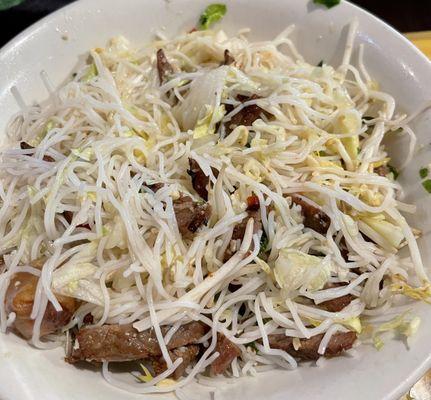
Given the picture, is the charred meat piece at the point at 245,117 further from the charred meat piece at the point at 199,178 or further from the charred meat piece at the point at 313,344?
the charred meat piece at the point at 313,344

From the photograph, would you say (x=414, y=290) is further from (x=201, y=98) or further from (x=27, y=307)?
(x=27, y=307)

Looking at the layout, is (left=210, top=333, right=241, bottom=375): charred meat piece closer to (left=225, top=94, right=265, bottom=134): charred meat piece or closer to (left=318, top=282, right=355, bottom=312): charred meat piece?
(left=318, top=282, right=355, bottom=312): charred meat piece

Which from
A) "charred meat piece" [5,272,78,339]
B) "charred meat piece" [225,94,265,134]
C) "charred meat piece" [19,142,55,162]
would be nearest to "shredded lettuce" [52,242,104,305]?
"charred meat piece" [5,272,78,339]

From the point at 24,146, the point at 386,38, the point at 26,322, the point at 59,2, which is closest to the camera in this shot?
the point at 26,322

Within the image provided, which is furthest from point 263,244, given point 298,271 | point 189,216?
point 189,216

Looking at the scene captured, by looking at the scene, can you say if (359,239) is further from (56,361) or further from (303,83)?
(56,361)

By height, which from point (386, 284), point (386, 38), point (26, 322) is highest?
point (386, 38)

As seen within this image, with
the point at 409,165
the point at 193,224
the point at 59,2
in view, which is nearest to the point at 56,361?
the point at 193,224
